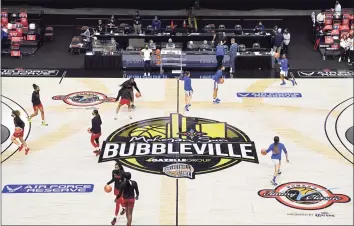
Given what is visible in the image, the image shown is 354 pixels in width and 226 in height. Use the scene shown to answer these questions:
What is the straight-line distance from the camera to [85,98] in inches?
999

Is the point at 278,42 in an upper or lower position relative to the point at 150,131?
upper

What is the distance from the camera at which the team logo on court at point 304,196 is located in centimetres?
1811

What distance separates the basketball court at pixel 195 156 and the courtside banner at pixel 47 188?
0.22 feet

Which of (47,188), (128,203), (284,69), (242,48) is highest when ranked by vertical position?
(242,48)

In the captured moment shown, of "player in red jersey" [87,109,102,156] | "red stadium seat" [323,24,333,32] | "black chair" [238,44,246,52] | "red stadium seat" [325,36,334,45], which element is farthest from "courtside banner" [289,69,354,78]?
"player in red jersey" [87,109,102,156]

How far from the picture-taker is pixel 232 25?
34438 mm

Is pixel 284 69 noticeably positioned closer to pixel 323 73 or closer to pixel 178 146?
pixel 323 73

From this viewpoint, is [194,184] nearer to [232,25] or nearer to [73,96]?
[73,96]

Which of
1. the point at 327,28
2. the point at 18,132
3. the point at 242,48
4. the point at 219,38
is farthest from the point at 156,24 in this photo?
the point at 18,132

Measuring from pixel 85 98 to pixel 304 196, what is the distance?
10.1 meters

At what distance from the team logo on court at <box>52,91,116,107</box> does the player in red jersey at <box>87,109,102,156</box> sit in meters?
4.15

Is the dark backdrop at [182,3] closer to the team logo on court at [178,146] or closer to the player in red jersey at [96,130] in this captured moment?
the team logo on court at [178,146]

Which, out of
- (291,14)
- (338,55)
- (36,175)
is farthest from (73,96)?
(291,14)

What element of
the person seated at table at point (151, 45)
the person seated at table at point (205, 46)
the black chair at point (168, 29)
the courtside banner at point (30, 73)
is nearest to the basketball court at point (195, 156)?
A: the courtside banner at point (30, 73)
